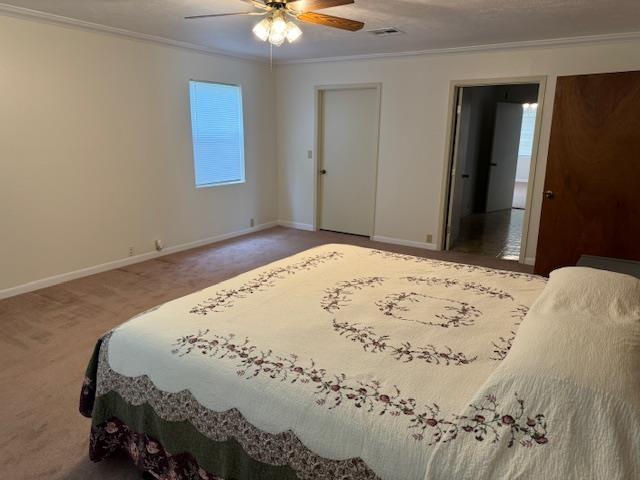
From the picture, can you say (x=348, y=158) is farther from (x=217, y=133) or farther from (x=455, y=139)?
(x=217, y=133)

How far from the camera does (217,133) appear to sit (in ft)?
17.8

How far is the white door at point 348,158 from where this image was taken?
5.64 metres

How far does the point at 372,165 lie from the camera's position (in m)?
5.72

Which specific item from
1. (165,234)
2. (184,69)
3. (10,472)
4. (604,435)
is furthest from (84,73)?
(604,435)

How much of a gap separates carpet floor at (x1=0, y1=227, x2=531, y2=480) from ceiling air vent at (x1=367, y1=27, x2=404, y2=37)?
2419mm

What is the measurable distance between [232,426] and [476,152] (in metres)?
7.09

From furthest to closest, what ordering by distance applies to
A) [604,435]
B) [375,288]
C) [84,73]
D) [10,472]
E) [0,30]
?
[84,73]
[0,30]
[375,288]
[10,472]
[604,435]

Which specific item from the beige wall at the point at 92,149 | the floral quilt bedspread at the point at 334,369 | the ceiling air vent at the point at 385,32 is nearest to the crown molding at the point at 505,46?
the ceiling air vent at the point at 385,32

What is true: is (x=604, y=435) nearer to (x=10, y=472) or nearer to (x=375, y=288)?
(x=375, y=288)

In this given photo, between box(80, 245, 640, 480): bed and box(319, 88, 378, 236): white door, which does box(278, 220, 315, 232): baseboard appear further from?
box(80, 245, 640, 480): bed

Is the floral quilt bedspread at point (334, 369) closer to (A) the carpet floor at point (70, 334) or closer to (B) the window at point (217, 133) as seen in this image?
(A) the carpet floor at point (70, 334)

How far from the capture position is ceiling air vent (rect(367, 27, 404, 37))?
391 cm

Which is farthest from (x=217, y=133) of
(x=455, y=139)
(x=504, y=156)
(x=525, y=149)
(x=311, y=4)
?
(x=525, y=149)

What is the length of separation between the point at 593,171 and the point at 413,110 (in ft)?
7.01
